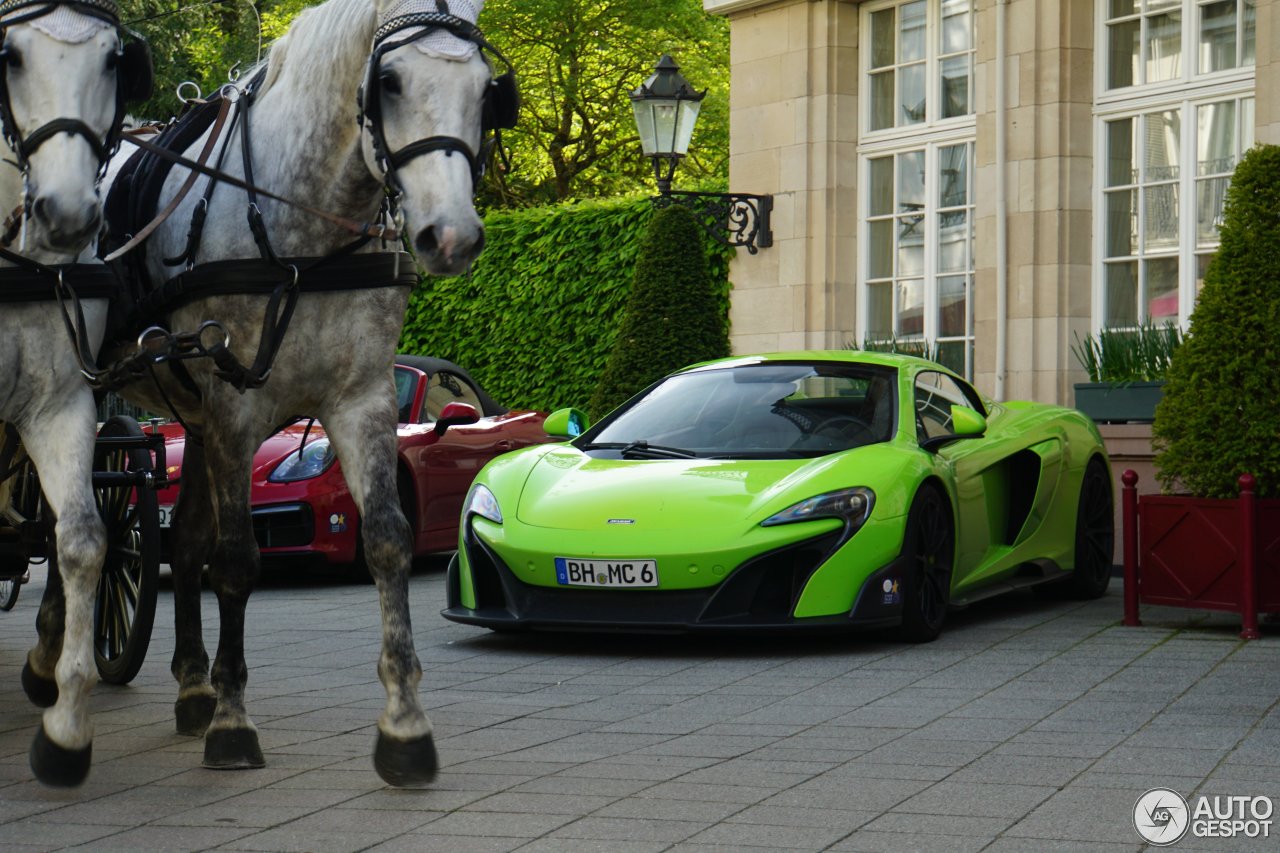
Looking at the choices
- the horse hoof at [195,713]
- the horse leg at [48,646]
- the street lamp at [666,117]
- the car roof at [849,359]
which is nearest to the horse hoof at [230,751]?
the horse hoof at [195,713]

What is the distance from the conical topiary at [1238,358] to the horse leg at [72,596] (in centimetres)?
585

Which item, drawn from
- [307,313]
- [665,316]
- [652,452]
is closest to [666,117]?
[665,316]

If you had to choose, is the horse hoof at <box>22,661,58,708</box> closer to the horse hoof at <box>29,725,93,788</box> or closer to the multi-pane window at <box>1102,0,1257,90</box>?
the horse hoof at <box>29,725,93,788</box>

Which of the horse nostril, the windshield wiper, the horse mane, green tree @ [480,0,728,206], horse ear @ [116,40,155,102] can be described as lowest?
the windshield wiper

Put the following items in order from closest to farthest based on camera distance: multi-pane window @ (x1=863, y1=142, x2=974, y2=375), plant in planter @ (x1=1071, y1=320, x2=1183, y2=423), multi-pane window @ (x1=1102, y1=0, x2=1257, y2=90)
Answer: plant in planter @ (x1=1071, y1=320, x2=1183, y2=423)
multi-pane window @ (x1=1102, y1=0, x2=1257, y2=90)
multi-pane window @ (x1=863, y1=142, x2=974, y2=375)

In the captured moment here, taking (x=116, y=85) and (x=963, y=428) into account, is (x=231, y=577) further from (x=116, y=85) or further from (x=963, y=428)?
(x=963, y=428)

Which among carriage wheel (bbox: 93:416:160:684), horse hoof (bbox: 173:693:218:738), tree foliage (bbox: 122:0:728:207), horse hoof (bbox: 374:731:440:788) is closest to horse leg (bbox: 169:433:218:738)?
horse hoof (bbox: 173:693:218:738)

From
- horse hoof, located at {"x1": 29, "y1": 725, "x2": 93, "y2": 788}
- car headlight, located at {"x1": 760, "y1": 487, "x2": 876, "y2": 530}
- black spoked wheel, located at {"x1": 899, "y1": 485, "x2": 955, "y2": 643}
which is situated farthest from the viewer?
black spoked wheel, located at {"x1": 899, "y1": 485, "x2": 955, "y2": 643}

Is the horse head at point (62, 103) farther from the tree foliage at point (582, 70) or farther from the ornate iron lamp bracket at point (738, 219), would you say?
the tree foliage at point (582, 70)

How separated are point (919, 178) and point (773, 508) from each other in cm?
873

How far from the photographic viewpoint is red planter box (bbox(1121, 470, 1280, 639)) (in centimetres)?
863

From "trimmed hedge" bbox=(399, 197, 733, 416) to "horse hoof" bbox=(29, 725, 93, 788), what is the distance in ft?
41.6

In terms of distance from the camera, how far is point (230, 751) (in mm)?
5492

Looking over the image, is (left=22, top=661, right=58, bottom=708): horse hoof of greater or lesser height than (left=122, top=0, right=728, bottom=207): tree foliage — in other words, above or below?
below
